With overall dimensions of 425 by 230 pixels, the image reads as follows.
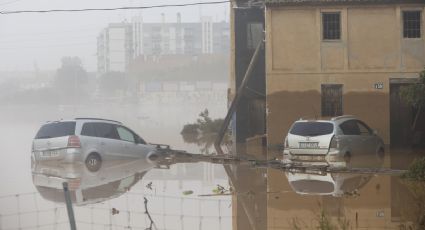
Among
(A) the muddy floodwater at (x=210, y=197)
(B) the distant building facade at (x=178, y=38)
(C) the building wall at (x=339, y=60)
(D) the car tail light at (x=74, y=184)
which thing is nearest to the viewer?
(A) the muddy floodwater at (x=210, y=197)

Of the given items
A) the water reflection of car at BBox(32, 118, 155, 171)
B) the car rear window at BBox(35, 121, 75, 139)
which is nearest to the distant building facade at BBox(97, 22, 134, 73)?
the water reflection of car at BBox(32, 118, 155, 171)

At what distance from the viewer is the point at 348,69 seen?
1117 inches

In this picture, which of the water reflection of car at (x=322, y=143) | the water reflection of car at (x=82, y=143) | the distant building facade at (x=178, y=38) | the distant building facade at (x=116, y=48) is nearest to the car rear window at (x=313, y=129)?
the water reflection of car at (x=322, y=143)

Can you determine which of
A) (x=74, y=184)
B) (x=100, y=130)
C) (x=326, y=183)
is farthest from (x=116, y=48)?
(x=326, y=183)

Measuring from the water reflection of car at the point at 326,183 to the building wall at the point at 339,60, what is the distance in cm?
993

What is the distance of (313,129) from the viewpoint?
21.5 metres

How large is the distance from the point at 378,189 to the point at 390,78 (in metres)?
13.8

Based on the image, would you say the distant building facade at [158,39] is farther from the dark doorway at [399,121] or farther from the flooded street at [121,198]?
the flooded street at [121,198]

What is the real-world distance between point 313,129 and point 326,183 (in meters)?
5.29

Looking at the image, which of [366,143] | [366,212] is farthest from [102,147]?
[366,212]

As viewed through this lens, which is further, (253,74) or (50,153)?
(253,74)

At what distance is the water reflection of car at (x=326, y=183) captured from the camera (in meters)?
14.8

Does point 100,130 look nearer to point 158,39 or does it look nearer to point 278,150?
point 278,150

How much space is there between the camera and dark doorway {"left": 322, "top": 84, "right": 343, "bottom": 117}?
2850 centimetres
